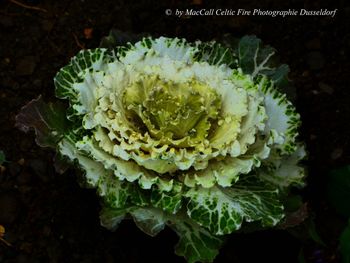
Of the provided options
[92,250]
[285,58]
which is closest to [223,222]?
[92,250]

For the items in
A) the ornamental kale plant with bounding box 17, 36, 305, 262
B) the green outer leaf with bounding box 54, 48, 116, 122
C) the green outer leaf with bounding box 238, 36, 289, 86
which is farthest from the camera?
the green outer leaf with bounding box 238, 36, 289, 86

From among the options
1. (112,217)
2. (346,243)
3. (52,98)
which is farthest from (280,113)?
(52,98)

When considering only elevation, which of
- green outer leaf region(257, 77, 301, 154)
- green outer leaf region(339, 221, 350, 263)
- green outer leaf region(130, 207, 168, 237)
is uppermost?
green outer leaf region(257, 77, 301, 154)

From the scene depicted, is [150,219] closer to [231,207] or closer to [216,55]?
[231,207]

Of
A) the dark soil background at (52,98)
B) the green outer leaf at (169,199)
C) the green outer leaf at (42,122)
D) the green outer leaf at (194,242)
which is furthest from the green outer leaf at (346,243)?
the green outer leaf at (42,122)

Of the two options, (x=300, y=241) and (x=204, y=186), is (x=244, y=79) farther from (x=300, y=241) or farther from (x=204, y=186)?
(x=300, y=241)

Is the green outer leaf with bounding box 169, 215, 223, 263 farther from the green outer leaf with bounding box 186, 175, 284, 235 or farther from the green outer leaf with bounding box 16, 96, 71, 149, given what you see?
the green outer leaf with bounding box 16, 96, 71, 149

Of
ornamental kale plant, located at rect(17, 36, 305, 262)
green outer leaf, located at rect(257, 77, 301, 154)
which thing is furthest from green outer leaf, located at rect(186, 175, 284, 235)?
green outer leaf, located at rect(257, 77, 301, 154)
